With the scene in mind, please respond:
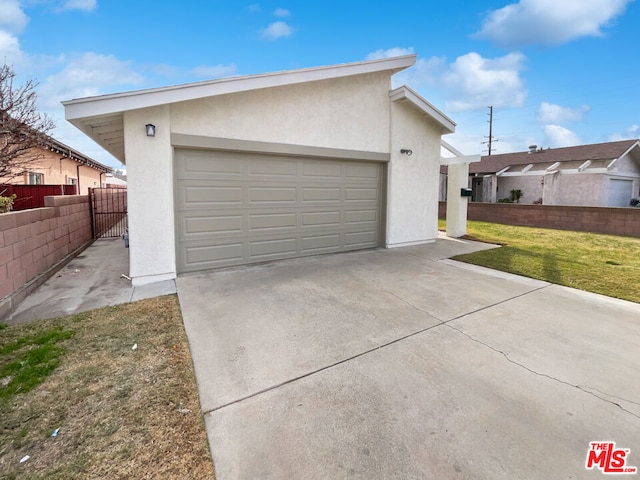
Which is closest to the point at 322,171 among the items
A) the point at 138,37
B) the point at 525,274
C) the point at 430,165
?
the point at 430,165

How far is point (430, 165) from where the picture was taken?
31.2 ft

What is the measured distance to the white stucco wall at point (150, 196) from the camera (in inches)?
212

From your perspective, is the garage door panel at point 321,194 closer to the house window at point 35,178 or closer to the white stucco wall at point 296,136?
the white stucco wall at point 296,136

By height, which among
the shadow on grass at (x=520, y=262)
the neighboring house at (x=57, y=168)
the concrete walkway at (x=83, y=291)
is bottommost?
the concrete walkway at (x=83, y=291)

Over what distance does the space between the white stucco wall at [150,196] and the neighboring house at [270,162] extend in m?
0.02

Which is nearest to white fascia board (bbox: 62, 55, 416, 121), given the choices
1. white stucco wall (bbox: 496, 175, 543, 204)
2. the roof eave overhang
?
the roof eave overhang

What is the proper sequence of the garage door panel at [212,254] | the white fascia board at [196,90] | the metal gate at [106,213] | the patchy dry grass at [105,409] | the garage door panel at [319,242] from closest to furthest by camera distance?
the patchy dry grass at [105,409] → the white fascia board at [196,90] → the garage door panel at [212,254] → the garage door panel at [319,242] → the metal gate at [106,213]

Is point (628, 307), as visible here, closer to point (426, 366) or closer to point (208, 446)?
point (426, 366)

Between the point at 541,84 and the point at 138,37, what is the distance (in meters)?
18.8

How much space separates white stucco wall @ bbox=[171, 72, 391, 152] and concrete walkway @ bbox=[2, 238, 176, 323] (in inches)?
115

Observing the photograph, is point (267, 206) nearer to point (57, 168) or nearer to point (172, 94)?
point (172, 94)

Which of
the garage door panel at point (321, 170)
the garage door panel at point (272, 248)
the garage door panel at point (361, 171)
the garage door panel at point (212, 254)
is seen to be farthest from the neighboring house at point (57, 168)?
the garage door panel at point (361, 171)

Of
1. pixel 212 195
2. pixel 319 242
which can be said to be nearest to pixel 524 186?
pixel 319 242

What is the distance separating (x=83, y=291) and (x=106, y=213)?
8152 millimetres
